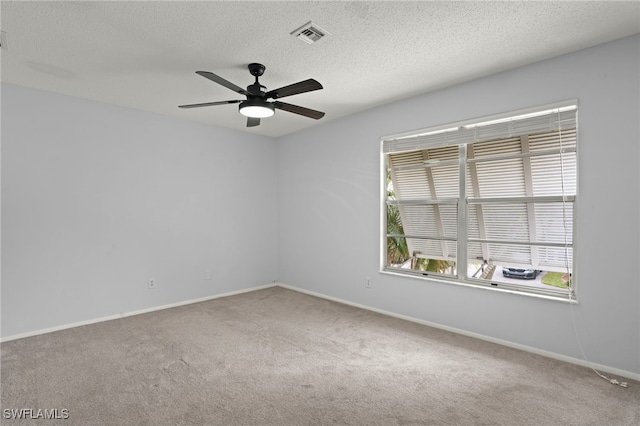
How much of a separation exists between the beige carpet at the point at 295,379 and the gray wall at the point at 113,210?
563 millimetres

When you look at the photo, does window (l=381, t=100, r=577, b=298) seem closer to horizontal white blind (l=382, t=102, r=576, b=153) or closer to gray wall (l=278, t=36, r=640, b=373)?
horizontal white blind (l=382, t=102, r=576, b=153)

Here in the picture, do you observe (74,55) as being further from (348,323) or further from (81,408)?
(348,323)

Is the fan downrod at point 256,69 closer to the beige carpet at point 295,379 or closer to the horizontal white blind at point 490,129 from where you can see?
the horizontal white blind at point 490,129

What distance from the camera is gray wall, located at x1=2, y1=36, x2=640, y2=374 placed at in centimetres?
261

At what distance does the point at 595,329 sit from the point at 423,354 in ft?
4.63

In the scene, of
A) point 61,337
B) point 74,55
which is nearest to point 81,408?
point 61,337

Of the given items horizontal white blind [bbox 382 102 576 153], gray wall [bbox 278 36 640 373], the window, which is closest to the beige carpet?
gray wall [bbox 278 36 640 373]

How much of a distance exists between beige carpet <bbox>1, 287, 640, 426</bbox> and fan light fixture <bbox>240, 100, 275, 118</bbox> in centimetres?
225

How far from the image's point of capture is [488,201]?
11.2 ft

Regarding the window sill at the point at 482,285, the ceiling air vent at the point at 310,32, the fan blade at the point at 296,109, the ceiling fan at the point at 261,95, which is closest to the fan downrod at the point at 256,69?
the ceiling fan at the point at 261,95

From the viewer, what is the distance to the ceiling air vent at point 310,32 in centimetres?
236

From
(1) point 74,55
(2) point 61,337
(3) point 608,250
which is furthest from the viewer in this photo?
(2) point 61,337

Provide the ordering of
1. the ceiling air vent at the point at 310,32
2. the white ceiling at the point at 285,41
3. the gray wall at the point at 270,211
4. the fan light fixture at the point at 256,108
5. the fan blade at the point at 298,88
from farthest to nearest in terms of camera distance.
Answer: the fan light fixture at the point at 256,108 < the gray wall at the point at 270,211 < the fan blade at the point at 298,88 < the ceiling air vent at the point at 310,32 < the white ceiling at the point at 285,41

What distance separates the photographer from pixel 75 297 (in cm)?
372
